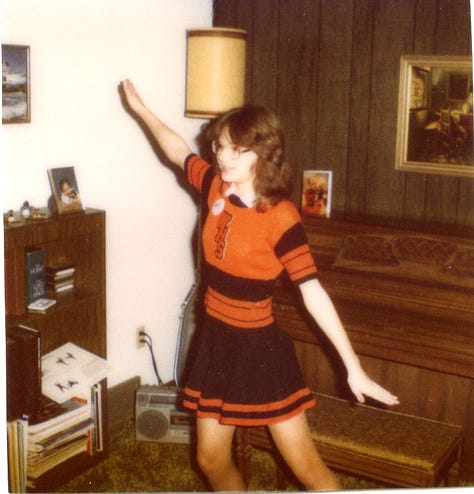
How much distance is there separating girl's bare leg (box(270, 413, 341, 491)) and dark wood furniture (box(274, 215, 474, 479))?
26.8 inches

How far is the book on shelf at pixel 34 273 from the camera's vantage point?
2744 millimetres

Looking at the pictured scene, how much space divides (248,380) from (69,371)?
38.2 inches

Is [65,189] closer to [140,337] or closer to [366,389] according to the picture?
[140,337]

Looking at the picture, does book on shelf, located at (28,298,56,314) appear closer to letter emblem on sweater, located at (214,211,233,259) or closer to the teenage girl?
the teenage girl

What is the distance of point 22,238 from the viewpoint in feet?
8.56

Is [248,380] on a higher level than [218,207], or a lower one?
lower

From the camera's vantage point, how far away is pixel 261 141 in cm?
214

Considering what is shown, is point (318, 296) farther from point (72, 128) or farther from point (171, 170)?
point (171, 170)

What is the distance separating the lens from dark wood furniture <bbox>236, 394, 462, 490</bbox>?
2.46 m

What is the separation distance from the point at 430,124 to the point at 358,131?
1.18 feet

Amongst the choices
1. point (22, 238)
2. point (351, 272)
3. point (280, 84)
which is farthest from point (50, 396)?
point (280, 84)

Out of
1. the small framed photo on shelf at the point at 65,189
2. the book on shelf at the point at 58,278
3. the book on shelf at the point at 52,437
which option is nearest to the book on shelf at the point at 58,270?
the book on shelf at the point at 58,278

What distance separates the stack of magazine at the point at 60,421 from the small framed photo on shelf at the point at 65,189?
1.85 feet

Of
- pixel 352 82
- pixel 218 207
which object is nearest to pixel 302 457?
pixel 218 207
